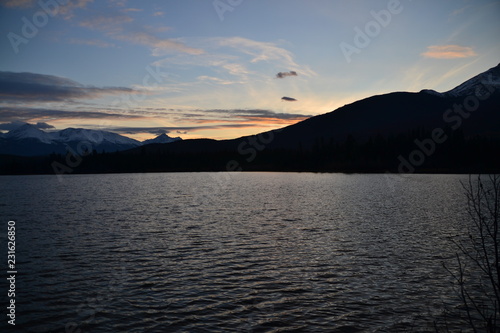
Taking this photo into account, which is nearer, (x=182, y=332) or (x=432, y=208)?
(x=182, y=332)

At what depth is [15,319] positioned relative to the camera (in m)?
17.5

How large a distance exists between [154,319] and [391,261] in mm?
18449

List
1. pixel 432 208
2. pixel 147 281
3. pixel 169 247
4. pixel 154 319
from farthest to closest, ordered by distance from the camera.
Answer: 1. pixel 432 208
2. pixel 169 247
3. pixel 147 281
4. pixel 154 319

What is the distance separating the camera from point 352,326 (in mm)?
16312

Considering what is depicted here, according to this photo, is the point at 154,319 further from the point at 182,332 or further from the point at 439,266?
the point at 439,266

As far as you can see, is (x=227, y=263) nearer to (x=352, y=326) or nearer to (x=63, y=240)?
(x=352, y=326)

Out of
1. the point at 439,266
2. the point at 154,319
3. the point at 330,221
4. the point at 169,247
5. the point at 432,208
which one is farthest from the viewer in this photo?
the point at 432,208

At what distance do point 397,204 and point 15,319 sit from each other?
62584 millimetres

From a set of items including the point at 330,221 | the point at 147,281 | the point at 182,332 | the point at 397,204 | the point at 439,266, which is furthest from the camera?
the point at 397,204

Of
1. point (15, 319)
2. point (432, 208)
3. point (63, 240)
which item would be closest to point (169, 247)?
point (63, 240)

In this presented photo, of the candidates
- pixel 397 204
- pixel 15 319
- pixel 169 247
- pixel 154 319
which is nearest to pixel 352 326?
pixel 154 319

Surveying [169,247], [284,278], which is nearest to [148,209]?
[169,247]

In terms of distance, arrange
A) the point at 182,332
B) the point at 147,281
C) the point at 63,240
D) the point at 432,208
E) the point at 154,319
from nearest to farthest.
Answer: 1. the point at 182,332
2. the point at 154,319
3. the point at 147,281
4. the point at 63,240
5. the point at 432,208

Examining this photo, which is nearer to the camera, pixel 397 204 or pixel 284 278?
pixel 284 278
